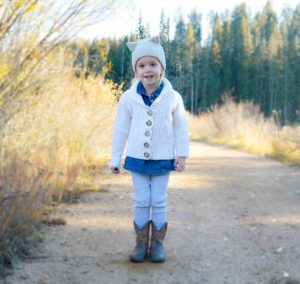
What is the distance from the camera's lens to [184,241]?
4.37 meters

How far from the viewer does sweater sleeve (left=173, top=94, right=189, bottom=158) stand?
2887mm

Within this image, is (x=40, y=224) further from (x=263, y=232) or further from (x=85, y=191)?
(x=263, y=232)

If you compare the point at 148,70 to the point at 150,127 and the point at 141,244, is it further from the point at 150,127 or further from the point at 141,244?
the point at 141,244

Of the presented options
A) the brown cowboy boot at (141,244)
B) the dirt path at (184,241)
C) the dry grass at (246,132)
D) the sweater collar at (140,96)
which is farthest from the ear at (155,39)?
the dry grass at (246,132)

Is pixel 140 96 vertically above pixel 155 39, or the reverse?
pixel 155 39

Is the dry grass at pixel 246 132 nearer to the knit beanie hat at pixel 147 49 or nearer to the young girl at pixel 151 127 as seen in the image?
the young girl at pixel 151 127

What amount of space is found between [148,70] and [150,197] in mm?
877

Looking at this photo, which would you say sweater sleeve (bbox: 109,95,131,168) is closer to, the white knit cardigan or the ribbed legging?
the white knit cardigan

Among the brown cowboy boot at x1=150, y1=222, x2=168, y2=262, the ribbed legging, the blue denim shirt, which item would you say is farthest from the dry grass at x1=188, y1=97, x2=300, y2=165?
the blue denim shirt

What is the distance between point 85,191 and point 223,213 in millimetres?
1451

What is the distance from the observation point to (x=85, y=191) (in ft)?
18.8

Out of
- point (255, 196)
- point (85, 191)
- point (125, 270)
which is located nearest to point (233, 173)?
point (255, 196)

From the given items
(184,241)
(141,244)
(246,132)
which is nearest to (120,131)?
(141,244)

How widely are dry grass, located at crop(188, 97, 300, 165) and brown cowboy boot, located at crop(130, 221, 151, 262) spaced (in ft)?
26.5
